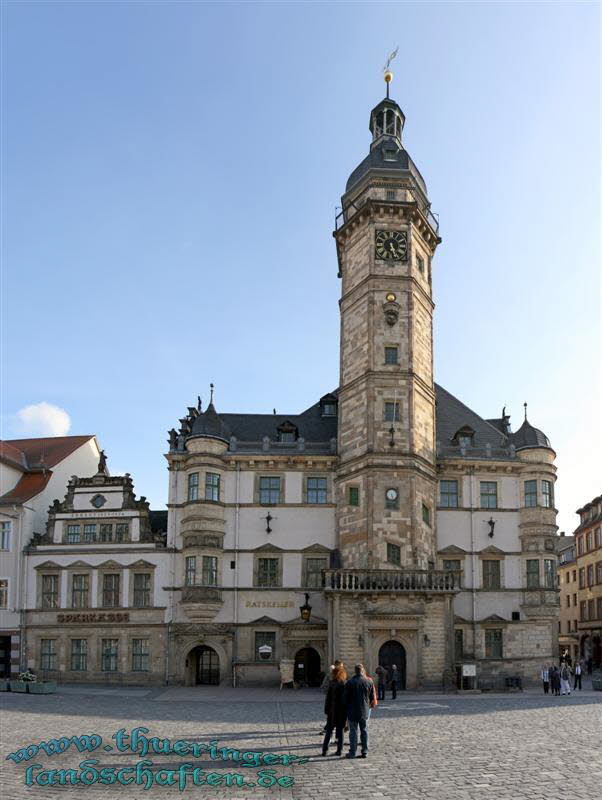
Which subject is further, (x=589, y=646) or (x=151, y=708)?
(x=589, y=646)

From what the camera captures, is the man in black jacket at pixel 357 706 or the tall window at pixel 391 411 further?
the tall window at pixel 391 411

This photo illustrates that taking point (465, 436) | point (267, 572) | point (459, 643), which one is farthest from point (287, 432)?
point (459, 643)

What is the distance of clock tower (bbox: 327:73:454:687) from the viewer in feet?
119

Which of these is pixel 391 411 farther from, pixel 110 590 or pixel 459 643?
pixel 110 590

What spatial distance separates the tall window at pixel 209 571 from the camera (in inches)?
1591

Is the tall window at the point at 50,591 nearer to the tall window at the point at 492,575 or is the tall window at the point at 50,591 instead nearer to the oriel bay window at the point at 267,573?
the oriel bay window at the point at 267,573

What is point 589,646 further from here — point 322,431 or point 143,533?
point 143,533

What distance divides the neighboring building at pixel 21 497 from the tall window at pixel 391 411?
744 inches

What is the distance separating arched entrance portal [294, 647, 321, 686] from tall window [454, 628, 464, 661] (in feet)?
21.6

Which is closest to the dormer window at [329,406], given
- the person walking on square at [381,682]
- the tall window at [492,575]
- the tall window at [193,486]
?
the tall window at [193,486]

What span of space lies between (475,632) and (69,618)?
65.1 ft

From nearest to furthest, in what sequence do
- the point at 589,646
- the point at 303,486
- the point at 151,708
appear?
the point at 151,708
the point at 303,486
the point at 589,646

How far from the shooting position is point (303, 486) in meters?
42.0

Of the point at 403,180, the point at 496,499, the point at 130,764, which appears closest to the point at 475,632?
the point at 496,499
